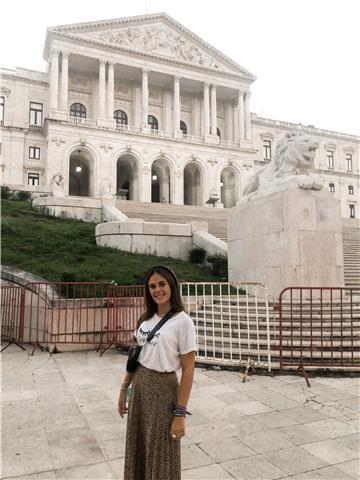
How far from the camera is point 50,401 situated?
195 inches

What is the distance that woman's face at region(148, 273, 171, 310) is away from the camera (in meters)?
2.62

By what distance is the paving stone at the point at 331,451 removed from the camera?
135 inches

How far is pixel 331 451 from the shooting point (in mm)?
3551

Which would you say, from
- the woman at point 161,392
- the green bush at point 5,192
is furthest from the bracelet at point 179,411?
the green bush at point 5,192

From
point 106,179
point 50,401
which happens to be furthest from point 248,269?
point 106,179

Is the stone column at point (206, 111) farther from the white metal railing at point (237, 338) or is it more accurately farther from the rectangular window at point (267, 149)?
the white metal railing at point (237, 338)

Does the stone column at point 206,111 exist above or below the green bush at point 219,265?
above

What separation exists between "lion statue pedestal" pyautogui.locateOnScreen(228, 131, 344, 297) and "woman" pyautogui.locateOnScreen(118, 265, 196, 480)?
665 cm

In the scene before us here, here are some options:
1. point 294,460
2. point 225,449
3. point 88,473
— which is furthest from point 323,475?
point 88,473

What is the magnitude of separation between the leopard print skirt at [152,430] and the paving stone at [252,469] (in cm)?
93

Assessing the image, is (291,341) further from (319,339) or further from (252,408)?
(252,408)

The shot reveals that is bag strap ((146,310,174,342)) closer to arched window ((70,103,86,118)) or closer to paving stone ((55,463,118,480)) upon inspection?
paving stone ((55,463,118,480))

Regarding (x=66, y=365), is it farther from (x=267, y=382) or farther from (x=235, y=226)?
(x=235, y=226)

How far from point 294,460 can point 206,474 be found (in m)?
0.82
